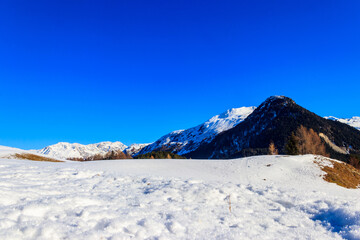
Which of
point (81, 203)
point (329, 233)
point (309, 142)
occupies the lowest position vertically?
point (329, 233)

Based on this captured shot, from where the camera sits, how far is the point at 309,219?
7.91m

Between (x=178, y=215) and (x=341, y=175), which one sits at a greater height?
(x=341, y=175)

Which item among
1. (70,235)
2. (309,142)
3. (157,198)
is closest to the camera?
(70,235)

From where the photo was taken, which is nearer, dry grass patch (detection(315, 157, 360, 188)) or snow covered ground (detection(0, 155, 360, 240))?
snow covered ground (detection(0, 155, 360, 240))

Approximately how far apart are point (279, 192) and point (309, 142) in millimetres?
70278

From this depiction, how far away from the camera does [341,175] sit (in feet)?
88.7

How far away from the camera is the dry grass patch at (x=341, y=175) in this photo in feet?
81.7

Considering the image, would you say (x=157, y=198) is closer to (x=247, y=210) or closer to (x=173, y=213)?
(x=173, y=213)

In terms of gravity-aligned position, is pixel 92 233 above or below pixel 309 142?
below

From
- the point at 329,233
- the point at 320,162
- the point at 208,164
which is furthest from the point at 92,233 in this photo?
the point at 320,162

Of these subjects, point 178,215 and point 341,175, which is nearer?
point 178,215

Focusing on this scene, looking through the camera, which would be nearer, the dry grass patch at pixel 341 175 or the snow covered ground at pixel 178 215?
the snow covered ground at pixel 178 215

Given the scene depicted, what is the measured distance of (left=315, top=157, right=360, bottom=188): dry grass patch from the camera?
2489cm

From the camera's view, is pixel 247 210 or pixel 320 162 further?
pixel 320 162
